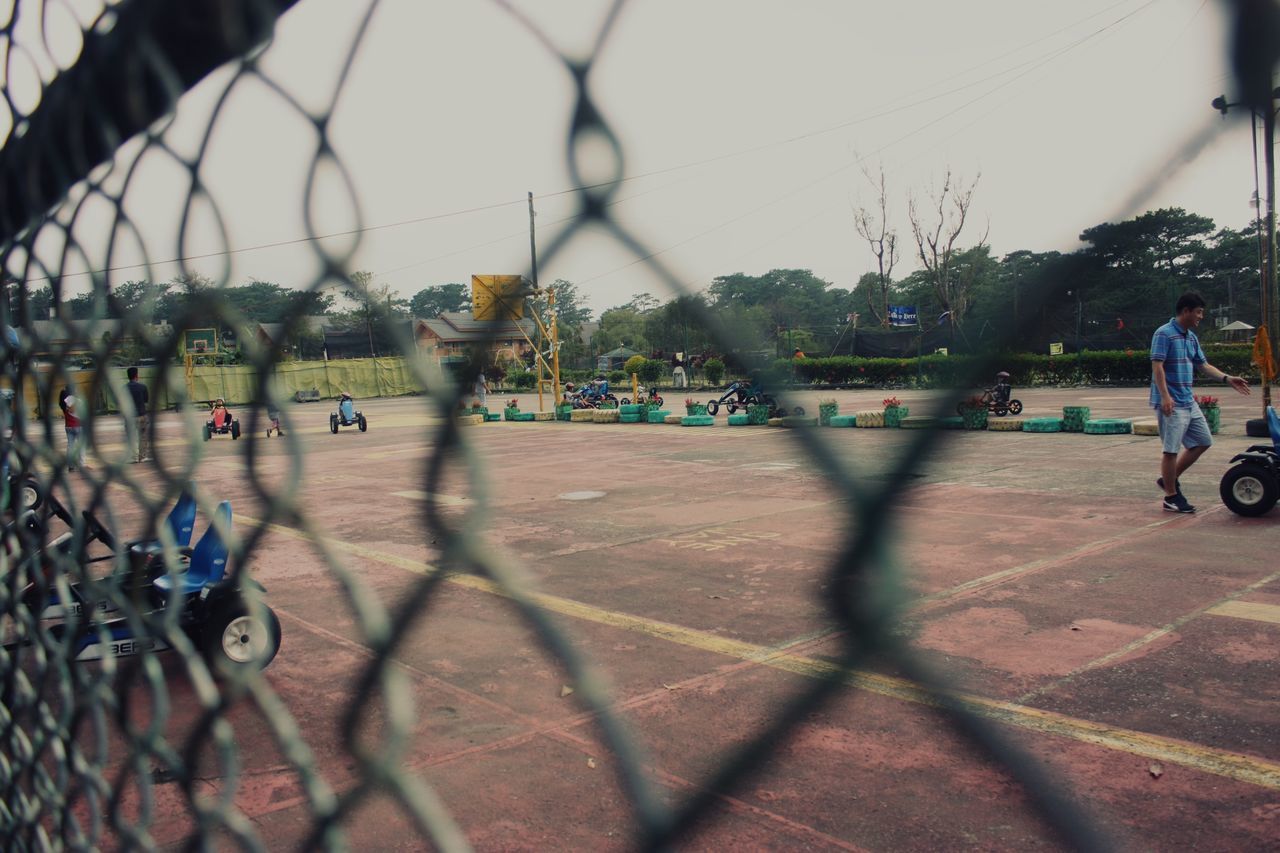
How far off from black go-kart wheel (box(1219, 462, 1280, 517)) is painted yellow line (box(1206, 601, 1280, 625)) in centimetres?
205

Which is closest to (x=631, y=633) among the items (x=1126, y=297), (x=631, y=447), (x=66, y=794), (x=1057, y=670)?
(x=1057, y=670)

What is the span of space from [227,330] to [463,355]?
309 mm

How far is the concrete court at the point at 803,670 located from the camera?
7.47 ft

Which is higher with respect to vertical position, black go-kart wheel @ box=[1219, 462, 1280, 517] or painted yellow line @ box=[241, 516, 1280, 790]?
black go-kart wheel @ box=[1219, 462, 1280, 517]

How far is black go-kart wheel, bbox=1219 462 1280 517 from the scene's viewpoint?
5.71 meters

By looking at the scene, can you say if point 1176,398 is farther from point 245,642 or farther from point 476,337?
point 476,337

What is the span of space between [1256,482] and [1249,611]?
2.21 metres

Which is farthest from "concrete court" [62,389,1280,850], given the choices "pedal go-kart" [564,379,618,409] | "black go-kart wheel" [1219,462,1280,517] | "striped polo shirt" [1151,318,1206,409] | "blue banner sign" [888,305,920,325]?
"pedal go-kart" [564,379,618,409]

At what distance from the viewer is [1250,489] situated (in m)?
5.77

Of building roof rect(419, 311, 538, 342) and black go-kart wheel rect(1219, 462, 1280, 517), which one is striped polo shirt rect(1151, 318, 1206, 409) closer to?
black go-kart wheel rect(1219, 462, 1280, 517)

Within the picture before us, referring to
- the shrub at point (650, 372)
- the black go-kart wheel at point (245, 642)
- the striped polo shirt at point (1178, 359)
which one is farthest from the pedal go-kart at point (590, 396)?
the black go-kart wheel at point (245, 642)

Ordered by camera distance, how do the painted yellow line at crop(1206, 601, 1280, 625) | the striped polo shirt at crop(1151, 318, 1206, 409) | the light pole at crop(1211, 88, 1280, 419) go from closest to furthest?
1. the light pole at crop(1211, 88, 1280, 419)
2. the painted yellow line at crop(1206, 601, 1280, 625)
3. the striped polo shirt at crop(1151, 318, 1206, 409)

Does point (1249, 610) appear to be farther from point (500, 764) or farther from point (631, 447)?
point (631, 447)

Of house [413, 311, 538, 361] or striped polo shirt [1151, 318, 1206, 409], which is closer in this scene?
house [413, 311, 538, 361]
